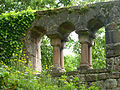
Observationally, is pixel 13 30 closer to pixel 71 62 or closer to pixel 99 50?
pixel 99 50

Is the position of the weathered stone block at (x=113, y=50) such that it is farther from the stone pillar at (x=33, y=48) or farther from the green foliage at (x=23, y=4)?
the green foliage at (x=23, y=4)

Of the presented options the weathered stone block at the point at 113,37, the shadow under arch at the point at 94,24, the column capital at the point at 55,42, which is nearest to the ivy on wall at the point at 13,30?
the column capital at the point at 55,42

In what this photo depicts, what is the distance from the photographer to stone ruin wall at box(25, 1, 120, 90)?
794 cm

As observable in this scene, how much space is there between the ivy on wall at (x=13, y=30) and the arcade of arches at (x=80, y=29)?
0.67ft

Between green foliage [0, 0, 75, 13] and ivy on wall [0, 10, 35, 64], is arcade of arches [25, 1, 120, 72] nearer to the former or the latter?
ivy on wall [0, 10, 35, 64]

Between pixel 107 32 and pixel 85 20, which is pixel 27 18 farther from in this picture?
pixel 107 32

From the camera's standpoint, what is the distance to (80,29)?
28.3 ft

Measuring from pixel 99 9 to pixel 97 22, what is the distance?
48 centimetres

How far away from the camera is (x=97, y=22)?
350 inches

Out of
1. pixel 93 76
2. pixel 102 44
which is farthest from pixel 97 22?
pixel 102 44

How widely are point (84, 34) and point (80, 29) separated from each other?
0.26 m

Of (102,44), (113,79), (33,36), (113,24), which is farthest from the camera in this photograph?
(102,44)

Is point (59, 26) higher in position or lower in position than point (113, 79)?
higher

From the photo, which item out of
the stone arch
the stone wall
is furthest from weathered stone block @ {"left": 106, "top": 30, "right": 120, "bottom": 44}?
the stone arch
